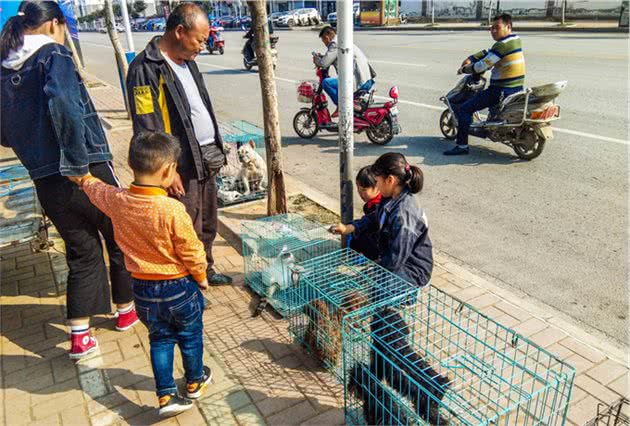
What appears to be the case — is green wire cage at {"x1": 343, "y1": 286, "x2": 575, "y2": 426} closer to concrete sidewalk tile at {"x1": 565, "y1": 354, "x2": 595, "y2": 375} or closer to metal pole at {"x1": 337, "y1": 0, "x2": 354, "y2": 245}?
concrete sidewalk tile at {"x1": 565, "y1": 354, "x2": 595, "y2": 375}

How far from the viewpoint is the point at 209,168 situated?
12.6 feet

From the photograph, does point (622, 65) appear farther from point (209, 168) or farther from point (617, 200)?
point (209, 168)

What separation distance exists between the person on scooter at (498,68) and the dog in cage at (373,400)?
5529 millimetres

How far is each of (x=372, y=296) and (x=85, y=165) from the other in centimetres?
186

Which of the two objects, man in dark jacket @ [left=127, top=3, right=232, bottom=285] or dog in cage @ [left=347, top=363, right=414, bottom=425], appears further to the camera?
man in dark jacket @ [left=127, top=3, right=232, bottom=285]

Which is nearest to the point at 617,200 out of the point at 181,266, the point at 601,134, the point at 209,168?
the point at 601,134

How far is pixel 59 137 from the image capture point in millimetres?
2936

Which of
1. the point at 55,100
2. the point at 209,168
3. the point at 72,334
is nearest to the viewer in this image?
the point at 55,100

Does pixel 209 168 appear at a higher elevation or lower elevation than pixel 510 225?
higher

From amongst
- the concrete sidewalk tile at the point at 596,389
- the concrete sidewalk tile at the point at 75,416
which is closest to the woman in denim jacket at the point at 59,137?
the concrete sidewalk tile at the point at 75,416

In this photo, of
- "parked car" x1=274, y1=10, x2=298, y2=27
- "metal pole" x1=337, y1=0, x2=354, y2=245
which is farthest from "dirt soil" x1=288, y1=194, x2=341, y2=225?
"parked car" x1=274, y1=10, x2=298, y2=27

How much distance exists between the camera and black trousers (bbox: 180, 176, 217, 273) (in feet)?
12.3

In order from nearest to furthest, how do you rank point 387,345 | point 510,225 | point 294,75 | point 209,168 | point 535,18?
1. point 387,345
2. point 209,168
3. point 510,225
4. point 294,75
5. point 535,18

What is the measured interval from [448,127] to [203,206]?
546 cm
